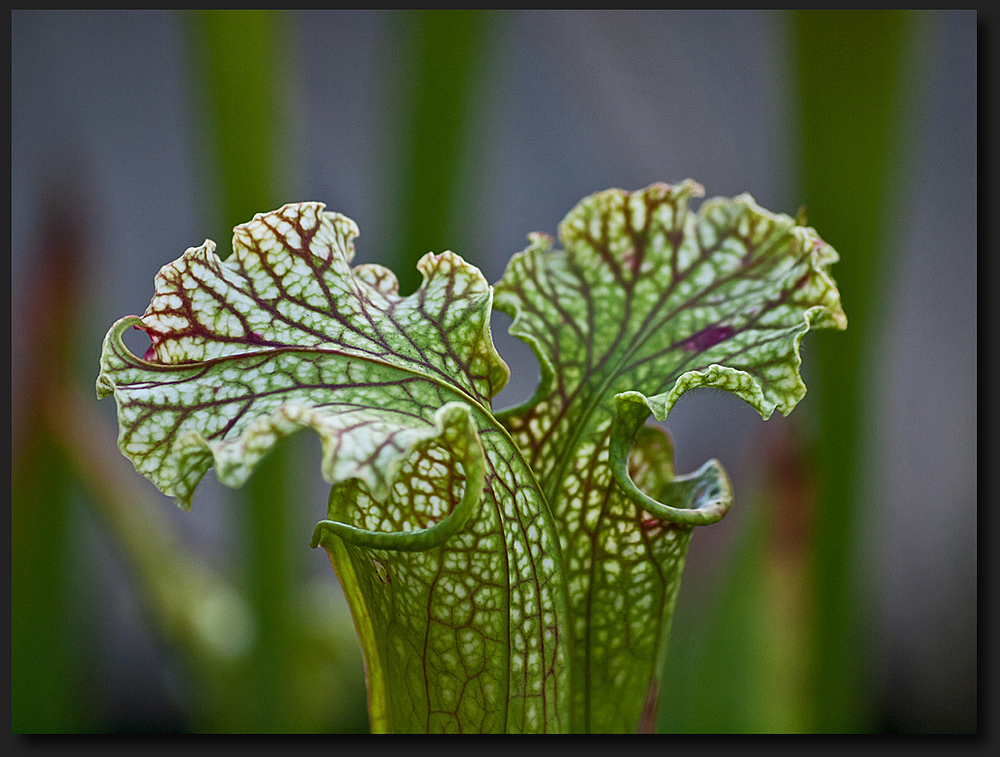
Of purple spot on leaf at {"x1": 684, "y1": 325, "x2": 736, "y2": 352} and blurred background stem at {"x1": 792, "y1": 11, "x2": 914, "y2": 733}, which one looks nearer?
purple spot on leaf at {"x1": 684, "y1": 325, "x2": 736, "y2": 352}

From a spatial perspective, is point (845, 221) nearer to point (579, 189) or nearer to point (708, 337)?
point (708, 337)

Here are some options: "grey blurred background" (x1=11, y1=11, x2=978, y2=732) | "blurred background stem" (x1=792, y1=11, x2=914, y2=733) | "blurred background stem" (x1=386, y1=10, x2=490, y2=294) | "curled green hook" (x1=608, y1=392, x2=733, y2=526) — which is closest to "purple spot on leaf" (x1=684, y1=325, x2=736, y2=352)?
"curled green hook" (x1=608, y1=392, x2=733, y2=526)

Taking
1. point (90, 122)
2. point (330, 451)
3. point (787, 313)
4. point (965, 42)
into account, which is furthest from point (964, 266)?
point (90, 122)

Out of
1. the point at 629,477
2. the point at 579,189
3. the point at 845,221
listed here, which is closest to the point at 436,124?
the point at 845,221

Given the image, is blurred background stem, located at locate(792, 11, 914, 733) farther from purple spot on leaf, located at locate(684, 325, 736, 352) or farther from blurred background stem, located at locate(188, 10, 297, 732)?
blurred background stem, located at locate(188, 10, 297, 732)

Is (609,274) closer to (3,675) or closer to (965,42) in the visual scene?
(3,675)

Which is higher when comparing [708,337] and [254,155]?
[254,155]
